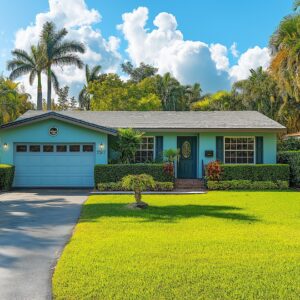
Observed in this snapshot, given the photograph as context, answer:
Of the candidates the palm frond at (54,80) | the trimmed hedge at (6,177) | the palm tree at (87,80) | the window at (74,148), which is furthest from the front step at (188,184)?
the palm tree at (87,80)

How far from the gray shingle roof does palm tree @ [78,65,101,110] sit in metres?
18.3

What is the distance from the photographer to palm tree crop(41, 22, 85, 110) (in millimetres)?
32312

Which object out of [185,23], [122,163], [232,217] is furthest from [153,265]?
[185,23]

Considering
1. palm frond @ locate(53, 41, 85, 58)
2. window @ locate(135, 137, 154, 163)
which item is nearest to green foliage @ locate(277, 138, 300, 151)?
window @ locate(135, 137, 154, 163)

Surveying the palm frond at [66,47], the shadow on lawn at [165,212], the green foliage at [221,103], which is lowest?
the shadow on lawn at [165,212]

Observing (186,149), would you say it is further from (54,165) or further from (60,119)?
(54,165)

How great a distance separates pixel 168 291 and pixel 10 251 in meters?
3.22

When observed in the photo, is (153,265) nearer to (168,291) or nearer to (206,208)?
(168,291)

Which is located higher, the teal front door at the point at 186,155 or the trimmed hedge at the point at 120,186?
the teal front door at the point at 186,155

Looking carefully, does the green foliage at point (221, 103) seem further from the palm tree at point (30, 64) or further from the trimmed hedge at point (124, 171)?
the trimmed hedge at point (124, 171)

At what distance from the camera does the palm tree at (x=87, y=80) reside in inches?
1500

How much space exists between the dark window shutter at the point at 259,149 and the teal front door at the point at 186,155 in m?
3.11

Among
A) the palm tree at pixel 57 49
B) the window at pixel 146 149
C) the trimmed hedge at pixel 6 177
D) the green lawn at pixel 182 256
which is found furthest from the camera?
the palm tree at pixel 57 49

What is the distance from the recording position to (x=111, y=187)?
1523 centimetres
